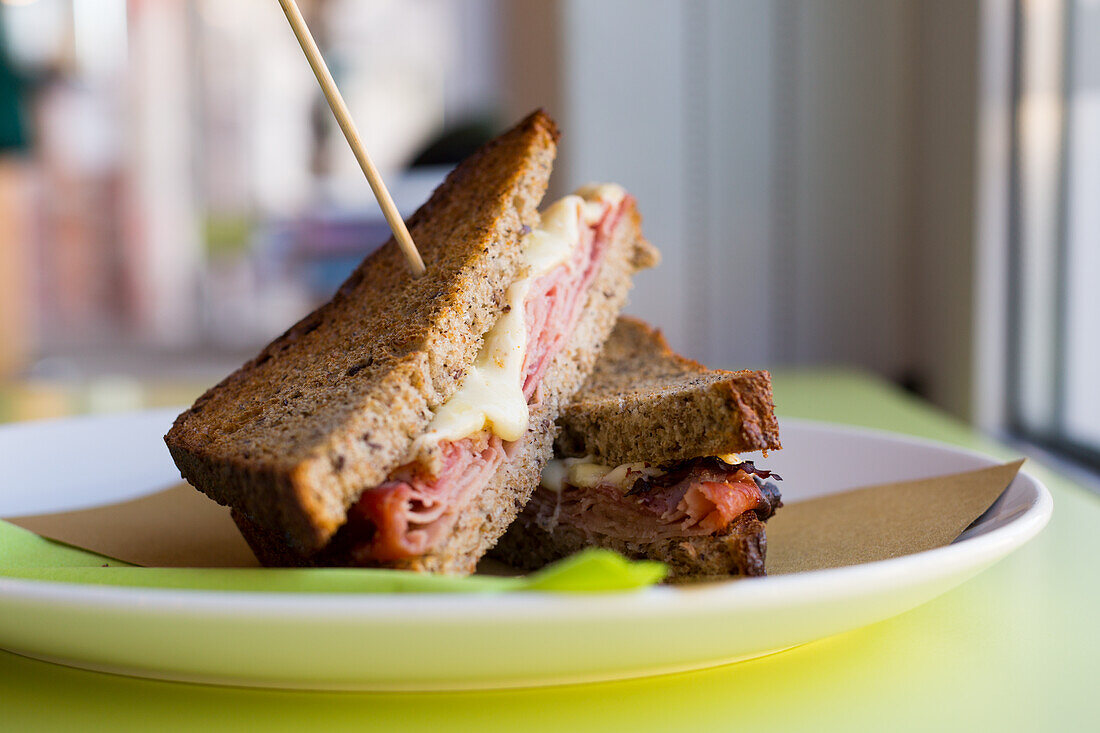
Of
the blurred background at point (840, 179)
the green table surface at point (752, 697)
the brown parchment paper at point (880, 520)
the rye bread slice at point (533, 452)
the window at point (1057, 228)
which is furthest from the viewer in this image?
the blurred background at point (840, 179)

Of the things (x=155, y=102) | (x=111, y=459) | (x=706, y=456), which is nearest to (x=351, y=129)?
(x=706, y=456)

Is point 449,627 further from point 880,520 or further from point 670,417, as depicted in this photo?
point 880,520

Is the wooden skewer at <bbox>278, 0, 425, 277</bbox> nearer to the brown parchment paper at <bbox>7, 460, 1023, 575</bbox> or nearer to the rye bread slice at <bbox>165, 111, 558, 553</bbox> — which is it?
the rye bread slice at <bbox>165, 111, 558, 553</bbox>

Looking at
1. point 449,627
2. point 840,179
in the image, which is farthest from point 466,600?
point 840,179

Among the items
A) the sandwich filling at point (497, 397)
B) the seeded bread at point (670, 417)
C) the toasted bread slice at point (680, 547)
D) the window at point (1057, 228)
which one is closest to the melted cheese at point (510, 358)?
the sandwich filling at point (497, 397)

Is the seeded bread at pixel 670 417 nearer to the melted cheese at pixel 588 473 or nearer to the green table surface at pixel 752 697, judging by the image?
the melted cheese at pixel 588 473

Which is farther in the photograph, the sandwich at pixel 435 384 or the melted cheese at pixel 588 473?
the melted cheese at pixel 588 473

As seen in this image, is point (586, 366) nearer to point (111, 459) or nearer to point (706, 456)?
point (706, 456)
